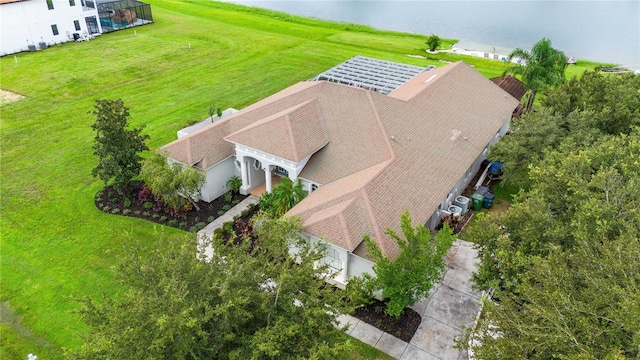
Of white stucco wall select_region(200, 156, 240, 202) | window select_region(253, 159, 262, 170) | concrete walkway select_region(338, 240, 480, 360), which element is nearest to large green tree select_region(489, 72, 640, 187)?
concrete walkway select_region(338, 240, 480, 360)

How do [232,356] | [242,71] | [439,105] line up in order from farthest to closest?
1. [242,71]
2. [439,105]
3. [232,356]

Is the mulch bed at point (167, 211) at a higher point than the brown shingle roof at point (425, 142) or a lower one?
lower

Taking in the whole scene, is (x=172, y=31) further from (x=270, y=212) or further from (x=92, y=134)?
(x=270, y=212)

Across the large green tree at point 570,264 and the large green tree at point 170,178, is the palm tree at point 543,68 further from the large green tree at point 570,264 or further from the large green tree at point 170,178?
the large green tree at point 170,178

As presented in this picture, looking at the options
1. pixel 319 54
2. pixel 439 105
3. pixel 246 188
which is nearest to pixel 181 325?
pixel 246 188

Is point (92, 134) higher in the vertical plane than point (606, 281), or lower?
lower

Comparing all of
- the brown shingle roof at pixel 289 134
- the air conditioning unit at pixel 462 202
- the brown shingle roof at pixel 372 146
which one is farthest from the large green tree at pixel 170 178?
the air conditioning unit at pixel 462 202

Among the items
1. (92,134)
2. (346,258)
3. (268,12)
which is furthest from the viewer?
(268,12)
